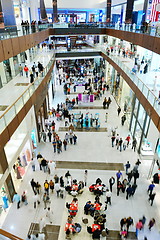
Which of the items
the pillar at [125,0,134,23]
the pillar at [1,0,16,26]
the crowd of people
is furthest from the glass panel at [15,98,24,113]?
the pillar at [125,0,134,23]

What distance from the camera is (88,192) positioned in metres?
10.4

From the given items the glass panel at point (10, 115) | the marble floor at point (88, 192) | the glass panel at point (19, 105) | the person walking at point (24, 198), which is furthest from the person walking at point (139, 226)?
the glass panel at point (19, 105)

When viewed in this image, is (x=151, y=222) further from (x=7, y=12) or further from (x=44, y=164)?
(x=7, y=12)

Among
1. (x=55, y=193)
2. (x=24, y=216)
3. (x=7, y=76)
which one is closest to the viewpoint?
(x=24, y=216)

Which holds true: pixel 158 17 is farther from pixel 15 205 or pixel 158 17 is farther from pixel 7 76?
pixel 15 205

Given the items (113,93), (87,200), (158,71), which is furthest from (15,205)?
(113,93)

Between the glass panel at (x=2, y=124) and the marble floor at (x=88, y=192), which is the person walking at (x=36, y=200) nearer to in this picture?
the marble floor at (x=88, y=192)

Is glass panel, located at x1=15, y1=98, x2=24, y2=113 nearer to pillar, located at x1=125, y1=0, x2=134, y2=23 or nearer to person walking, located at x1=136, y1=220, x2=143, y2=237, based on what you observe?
person walking, located at x1=136, y1=220, x2=143, y2=237

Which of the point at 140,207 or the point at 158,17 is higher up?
the point at 158,17

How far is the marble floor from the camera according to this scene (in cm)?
868

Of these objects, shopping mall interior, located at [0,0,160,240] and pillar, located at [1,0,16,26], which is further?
pillar, located at [1,0,16,26]

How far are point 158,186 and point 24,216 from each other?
23.6 feet

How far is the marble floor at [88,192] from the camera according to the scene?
8680mm

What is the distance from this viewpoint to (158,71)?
1686 cm
